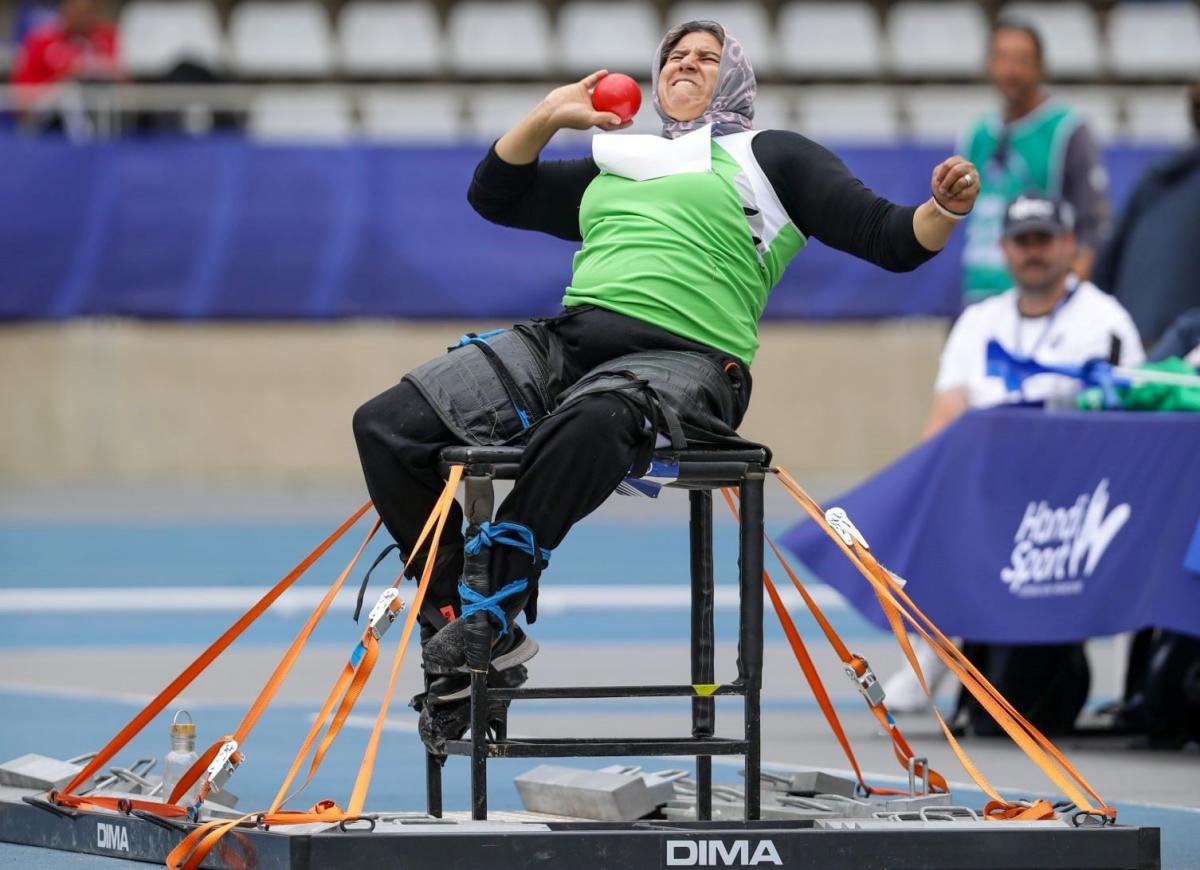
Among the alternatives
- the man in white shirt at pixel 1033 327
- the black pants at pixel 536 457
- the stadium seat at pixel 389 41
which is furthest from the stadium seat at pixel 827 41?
the black pants at pixel 536 457

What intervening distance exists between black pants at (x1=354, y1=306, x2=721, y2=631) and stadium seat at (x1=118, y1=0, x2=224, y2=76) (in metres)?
13.6

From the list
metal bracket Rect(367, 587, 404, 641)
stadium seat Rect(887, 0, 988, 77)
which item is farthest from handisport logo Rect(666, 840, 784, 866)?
stadium seat Rect(887, 0, 988, 77)

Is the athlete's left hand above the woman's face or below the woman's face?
below

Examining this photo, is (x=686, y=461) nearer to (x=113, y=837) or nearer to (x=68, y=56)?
(x=113, y=837)

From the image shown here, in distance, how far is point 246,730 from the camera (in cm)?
384

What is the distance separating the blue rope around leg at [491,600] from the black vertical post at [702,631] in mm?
459

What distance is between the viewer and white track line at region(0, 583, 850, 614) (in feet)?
30.8

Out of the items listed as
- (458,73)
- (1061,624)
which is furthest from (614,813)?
(458,73)

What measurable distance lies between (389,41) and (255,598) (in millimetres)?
9287

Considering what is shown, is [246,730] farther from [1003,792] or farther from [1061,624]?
[1061,624]

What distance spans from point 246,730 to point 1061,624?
2.87m

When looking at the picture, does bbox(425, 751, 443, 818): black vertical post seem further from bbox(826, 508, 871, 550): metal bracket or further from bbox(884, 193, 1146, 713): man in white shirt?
bbox(884, 193, 1146, 713): man in white shirt

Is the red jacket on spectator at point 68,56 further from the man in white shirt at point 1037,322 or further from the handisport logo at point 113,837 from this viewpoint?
the handisport logo at point 113,837

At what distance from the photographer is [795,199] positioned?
441 centimetres
